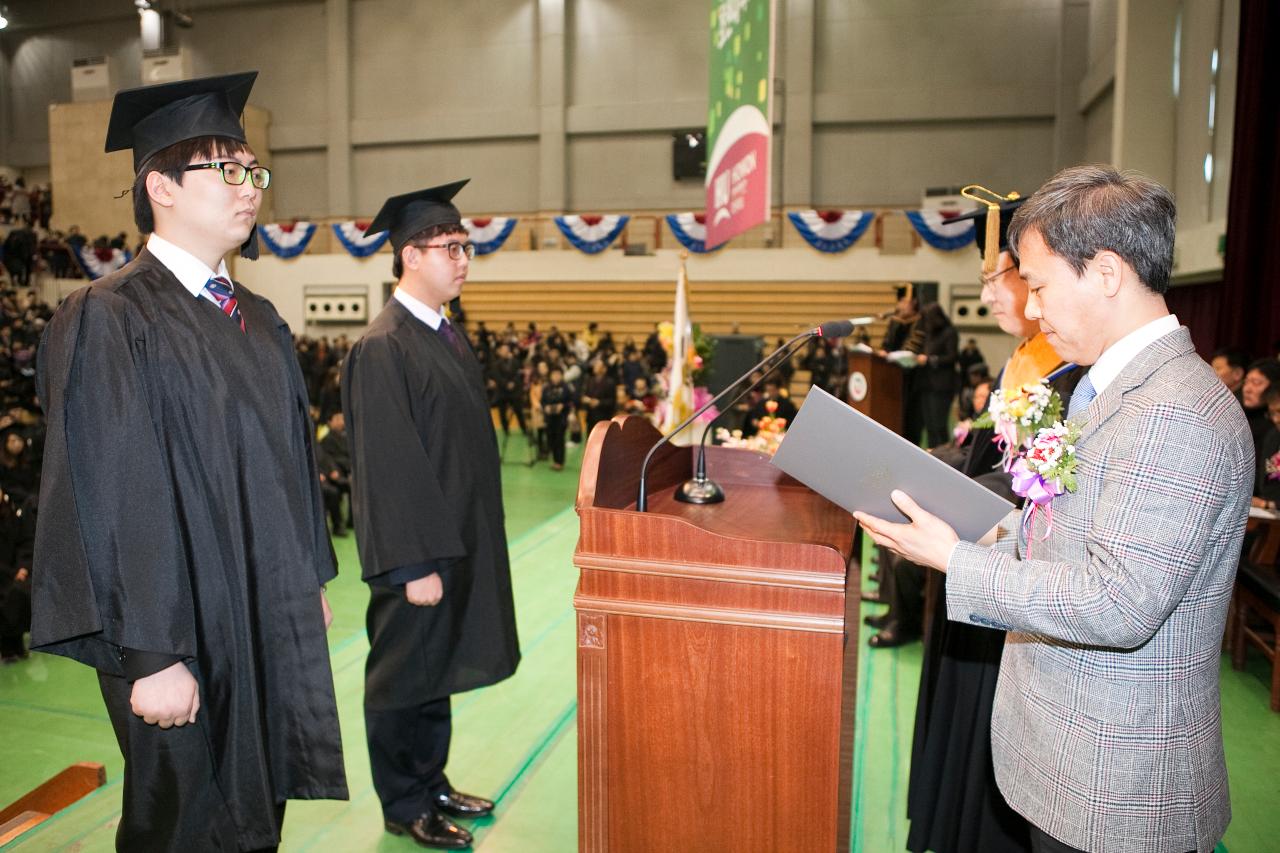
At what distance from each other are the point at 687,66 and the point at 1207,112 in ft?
38.1

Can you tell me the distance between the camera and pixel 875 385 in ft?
21.4

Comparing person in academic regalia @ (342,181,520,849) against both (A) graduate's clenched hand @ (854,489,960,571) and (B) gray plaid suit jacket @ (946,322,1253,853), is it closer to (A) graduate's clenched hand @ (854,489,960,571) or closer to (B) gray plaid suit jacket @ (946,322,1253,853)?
(A) graduate's clenched hand @ (854,489,960,571)

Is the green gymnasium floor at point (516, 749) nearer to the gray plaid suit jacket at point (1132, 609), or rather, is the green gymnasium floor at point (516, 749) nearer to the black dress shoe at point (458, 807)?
the black dress shoe at point (458, 807)

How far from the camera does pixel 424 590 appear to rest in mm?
2268

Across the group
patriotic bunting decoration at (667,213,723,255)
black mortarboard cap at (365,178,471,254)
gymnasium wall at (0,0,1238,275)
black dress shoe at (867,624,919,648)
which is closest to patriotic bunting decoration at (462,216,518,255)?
gymnasium wall at (0,0,1238,275)

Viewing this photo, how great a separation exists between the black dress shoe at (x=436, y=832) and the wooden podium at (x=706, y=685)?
88 cm

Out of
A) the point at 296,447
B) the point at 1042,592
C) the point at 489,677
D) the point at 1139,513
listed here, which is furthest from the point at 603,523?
the point at 489,677

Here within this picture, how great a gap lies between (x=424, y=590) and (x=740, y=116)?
3.47m

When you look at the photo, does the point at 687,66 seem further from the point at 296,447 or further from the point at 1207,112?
the point at 296,447

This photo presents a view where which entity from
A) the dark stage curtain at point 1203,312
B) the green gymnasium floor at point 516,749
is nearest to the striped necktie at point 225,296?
the green gymnasium floor at point 516,749

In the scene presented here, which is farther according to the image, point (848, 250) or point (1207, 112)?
point (848, 250)

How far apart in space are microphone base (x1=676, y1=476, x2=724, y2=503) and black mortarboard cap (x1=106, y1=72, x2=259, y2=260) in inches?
45.1

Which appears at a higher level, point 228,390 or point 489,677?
point 228,390

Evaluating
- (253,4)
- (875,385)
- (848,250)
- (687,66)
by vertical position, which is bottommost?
(875,385)
